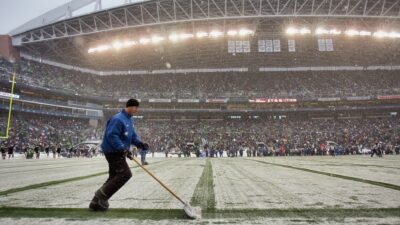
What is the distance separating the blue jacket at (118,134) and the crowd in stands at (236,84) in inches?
1872

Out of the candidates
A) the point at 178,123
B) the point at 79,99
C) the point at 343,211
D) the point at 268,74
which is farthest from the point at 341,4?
the point at 79,99

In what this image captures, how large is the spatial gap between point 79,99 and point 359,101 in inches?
1849

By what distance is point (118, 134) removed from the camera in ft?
13.6

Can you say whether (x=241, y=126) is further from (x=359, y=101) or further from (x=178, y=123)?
(x=359, y=101)

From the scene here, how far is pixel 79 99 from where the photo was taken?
51031mm

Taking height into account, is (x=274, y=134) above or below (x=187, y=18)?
below

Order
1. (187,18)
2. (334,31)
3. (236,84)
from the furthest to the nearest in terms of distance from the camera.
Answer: (236,84)
(334,31)
(187,18)

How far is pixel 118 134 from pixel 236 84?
51097 mm

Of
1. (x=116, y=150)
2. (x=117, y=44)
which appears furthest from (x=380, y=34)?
(x=116, y=150)

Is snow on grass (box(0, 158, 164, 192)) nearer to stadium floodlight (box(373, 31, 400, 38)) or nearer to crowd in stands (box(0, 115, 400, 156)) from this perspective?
crowd in stands (box(0, 115, 400, 156))

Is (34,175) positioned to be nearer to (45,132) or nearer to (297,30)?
(45,132)

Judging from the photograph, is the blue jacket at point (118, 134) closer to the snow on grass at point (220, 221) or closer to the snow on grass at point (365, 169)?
the snow on grass at point (220, 221)

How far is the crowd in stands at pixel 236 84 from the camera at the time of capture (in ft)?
167

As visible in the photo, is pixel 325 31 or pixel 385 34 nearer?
pixel 325 31
